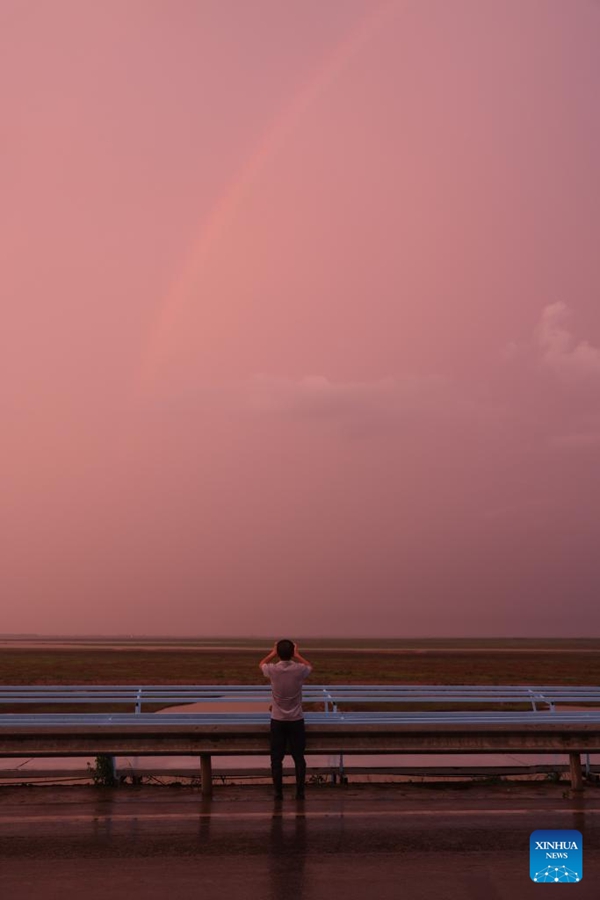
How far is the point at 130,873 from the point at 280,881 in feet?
4.56

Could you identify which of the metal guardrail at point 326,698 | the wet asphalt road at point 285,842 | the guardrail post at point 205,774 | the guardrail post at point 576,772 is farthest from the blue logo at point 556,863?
the guardrail post at point 205,774

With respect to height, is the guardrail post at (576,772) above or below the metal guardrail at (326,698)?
below

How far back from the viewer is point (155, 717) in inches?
501

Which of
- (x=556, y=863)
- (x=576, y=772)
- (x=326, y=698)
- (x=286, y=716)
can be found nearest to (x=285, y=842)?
(x=286, y=716)

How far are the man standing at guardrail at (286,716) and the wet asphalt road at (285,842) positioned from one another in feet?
1.31

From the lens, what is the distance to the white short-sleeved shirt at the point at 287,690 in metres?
11.0

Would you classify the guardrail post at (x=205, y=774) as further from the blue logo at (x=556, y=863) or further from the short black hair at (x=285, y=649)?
the blue logo at (x=556, y=863)

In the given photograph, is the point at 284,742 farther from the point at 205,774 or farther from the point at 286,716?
the point at 205,774

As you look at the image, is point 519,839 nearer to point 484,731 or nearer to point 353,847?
point 353,847

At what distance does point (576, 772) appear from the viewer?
1183 cm

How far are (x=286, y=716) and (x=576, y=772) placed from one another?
13.6 ft

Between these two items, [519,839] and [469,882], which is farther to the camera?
[519,839]

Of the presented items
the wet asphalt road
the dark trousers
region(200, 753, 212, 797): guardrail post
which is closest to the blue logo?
the wet asphalt road

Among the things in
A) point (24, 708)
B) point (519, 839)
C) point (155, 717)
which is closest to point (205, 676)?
point (24, 708)
